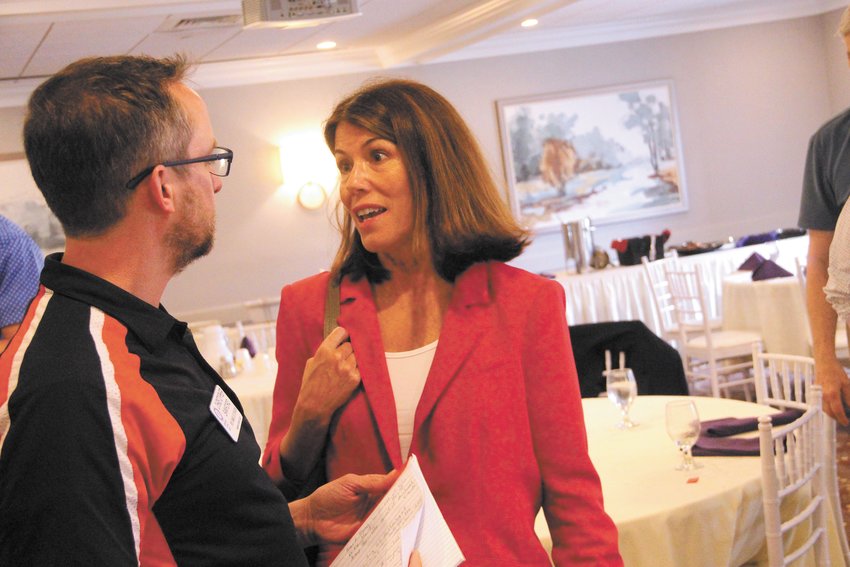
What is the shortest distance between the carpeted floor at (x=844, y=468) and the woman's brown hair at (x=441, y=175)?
302 centimetres

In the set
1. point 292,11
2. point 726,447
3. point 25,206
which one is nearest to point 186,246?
point 726,447

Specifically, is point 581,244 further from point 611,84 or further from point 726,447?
point 726,447

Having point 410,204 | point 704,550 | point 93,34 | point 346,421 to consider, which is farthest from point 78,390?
point 93,34

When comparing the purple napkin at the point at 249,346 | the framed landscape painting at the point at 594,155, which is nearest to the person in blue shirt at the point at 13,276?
the purple napkin at the point at 249,346

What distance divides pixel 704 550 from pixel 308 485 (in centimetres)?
117

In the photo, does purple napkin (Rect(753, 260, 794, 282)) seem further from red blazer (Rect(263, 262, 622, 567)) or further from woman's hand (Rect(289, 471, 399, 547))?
woman's hand (Rect(289, 471, 399, 547))

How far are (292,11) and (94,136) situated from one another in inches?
167

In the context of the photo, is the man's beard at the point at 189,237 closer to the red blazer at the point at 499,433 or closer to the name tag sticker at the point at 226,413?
the name tag sticker at the point at 226,413

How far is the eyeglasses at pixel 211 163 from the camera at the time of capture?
44.9 inches

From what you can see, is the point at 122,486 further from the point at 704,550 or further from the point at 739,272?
the point at 739,272

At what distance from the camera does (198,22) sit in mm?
6242

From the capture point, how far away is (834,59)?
33.3 ft

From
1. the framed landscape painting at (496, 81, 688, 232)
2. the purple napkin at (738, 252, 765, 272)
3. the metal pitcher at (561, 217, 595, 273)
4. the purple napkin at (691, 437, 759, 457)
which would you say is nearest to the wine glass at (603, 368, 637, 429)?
the purple napkin at (691, 437, 759, 457)

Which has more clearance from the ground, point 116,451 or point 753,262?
point 116,451
